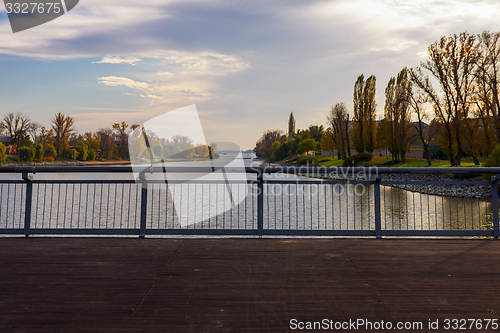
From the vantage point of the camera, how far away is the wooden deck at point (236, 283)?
9.11ft

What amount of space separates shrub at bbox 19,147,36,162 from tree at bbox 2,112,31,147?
628cm

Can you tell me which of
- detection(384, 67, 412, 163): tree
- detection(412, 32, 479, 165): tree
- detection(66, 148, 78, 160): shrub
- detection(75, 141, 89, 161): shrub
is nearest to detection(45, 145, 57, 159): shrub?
detection(66, 148, 78, 160): shrub

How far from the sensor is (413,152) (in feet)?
235

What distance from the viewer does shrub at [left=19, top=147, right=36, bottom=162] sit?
67.6m

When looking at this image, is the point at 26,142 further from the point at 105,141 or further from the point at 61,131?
the point at 105,141

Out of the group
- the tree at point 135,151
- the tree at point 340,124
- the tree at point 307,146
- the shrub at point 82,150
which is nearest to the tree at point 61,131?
the shrub at point 82,150

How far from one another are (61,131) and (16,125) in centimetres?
900

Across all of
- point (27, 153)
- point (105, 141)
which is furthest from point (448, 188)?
point (105, 141)

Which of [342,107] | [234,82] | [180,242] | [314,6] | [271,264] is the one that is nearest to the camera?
[271,264]

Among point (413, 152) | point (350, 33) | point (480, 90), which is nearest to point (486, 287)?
point (350, 33)

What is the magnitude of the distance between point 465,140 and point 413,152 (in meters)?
39.2

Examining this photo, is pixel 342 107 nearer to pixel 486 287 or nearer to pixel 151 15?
pixel 151 15

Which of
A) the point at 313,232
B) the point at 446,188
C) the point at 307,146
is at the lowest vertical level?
the point at 446,188

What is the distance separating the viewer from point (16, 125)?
72.6 metres
